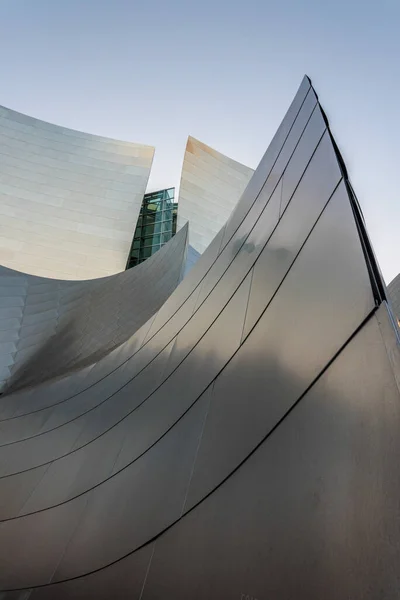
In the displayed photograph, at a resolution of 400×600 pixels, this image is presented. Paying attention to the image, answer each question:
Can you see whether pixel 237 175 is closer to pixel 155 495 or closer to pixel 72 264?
pixel 72 264

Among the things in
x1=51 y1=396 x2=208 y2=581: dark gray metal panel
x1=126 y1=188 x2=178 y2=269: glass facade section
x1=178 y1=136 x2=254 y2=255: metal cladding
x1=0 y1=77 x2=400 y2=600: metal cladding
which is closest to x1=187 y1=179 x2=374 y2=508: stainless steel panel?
x1=0 y1=77 x2=400 y2=600: metal cladding

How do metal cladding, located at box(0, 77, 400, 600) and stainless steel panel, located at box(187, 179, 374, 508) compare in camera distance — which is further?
stainless steel panel, located at box(187, 179, 374, 508)

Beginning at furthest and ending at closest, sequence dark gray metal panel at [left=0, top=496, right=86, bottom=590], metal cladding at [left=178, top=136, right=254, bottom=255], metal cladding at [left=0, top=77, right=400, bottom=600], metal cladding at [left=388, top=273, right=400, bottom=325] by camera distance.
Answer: metal cladding at [left=178, top=136, right=254, bottom=255]
metal cladding at [left=388, top=273, right=400, bottom=325]
dark gray metal panel at [left=0, top=496, right=86, bottom=590]
metal cladding at [left=0, top=77, right=400, bottom=600]

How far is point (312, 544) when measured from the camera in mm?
1066

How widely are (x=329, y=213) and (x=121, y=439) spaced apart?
236cm

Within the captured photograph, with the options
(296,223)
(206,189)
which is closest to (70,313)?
(296,223)

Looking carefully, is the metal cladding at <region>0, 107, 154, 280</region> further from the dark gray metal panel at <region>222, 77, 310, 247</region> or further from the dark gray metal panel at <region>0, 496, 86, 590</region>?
the dark gray metal panel at <region>0, 496, 86, 590</region>

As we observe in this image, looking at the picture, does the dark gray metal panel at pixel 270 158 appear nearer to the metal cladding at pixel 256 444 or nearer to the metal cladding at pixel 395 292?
the metal cladding at pixel 256 444

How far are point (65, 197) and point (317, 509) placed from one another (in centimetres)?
2012

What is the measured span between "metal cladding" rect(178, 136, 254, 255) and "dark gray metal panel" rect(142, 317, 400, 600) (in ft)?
58.6

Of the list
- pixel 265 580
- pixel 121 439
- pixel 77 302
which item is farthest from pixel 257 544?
pixel 77 302

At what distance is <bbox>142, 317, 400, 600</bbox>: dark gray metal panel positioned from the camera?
926 millimetres

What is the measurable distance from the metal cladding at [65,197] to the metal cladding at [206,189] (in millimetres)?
2624

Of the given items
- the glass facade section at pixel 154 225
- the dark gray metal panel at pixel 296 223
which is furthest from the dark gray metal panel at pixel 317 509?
the glass facade section at pixel 154 225
